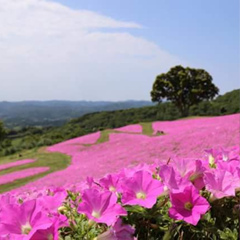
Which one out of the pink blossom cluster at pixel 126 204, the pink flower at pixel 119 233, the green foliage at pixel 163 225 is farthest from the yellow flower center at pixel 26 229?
the pink flower at pixel 119 233

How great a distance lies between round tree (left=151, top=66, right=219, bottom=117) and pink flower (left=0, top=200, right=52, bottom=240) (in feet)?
172

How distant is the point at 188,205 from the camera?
1539 mm

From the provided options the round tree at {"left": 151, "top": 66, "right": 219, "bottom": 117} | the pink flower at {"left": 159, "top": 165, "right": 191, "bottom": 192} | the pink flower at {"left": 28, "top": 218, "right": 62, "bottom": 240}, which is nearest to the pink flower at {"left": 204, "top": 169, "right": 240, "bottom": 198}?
the pink flower at {"left": 159, "top": 165, "right": 191, "bottom": 192}

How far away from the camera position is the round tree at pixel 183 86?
53.6 metres

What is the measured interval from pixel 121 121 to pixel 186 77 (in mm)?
19614

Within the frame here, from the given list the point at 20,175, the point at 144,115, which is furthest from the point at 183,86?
the point at 20,175

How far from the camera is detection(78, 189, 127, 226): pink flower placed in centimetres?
147

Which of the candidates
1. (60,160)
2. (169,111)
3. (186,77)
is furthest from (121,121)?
(60,160)

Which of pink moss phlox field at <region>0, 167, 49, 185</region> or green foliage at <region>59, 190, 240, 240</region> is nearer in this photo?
green foliage at <region>59, 190, 240, 240</region>

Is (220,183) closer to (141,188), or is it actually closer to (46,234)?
(141,188)

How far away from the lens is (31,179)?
787 inches

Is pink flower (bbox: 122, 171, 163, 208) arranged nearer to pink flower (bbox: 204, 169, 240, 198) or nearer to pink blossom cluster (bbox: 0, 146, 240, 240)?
pink blossom cluster (bbox: 0, 146, 240, 240)

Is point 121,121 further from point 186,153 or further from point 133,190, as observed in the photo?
point 133,190

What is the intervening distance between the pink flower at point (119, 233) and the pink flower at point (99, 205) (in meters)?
0.03
